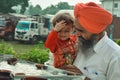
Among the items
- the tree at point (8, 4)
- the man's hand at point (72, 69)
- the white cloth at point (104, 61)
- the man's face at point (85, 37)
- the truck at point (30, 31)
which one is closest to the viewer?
the white cloth at point (104, 61)

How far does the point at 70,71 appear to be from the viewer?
290cm

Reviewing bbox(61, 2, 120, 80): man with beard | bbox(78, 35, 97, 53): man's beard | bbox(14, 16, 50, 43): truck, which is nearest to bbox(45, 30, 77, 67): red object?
bbox(78, 35, 97, 53): man's beard

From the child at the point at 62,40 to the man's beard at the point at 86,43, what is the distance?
480mm

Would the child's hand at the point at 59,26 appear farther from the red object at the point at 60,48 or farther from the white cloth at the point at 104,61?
the white cloth at the point at 104,61

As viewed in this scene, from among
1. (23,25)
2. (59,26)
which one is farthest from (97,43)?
(23,25)

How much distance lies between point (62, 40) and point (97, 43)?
873 millimetres

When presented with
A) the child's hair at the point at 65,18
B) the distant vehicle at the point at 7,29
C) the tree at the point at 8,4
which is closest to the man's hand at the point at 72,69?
the child's hair at the point at 65,18

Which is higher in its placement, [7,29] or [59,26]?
[59,26]

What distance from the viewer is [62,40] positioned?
3248 mm

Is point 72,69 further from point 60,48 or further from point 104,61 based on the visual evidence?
point 104,61

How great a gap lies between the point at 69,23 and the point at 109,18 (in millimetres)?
788

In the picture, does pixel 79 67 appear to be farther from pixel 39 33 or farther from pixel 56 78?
pixel 39 33

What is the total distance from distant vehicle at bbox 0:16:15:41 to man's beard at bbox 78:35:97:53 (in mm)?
25818

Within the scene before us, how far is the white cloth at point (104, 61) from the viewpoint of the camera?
7.59 ft
